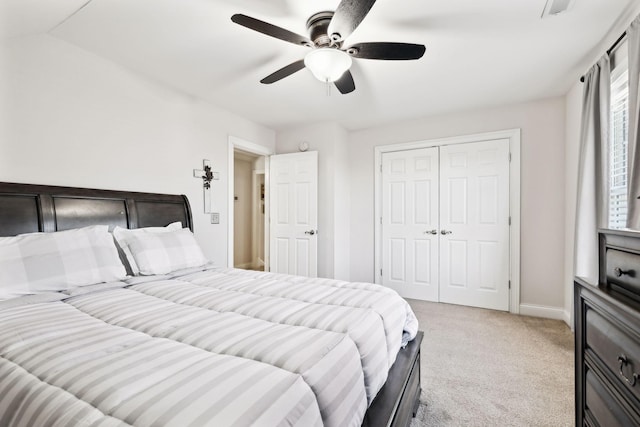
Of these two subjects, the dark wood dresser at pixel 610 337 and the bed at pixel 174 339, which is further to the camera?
the dark wood dresser at pixel 610 337

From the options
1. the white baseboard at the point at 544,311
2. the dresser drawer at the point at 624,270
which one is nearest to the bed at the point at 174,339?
the dresser drawer at the point at 624,270

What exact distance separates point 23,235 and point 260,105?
2.48m

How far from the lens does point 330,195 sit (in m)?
4.05

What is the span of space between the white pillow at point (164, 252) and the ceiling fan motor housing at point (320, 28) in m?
1.83

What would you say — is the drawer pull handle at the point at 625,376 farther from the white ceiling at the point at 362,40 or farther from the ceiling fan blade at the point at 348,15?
the white ceiling at the point at 362,40

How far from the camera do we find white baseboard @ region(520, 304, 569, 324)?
10.7ft

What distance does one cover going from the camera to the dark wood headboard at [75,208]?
1854 mm

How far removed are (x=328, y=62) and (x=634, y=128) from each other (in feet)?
6.28

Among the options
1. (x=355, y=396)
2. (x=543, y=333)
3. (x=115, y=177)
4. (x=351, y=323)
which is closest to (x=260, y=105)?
(x=115, y=177)

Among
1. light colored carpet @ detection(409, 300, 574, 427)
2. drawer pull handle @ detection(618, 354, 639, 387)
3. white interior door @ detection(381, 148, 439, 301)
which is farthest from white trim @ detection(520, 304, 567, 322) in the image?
drawer pull handle @ detection(618, 354, 639, 387)

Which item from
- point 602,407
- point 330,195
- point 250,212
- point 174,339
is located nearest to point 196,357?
point 174,339

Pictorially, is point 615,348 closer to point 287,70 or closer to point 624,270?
point 624,270

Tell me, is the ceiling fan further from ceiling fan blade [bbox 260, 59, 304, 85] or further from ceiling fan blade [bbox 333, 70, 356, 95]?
ceiling fan blade [bbox 333, 70, 356, 95]

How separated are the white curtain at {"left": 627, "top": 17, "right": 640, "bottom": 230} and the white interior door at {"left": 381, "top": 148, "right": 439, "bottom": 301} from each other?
7.04 feet
